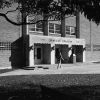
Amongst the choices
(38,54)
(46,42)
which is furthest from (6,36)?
(38,54)

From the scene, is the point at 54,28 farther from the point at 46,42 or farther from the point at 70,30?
the point at 46,42

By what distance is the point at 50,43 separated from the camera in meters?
35.6

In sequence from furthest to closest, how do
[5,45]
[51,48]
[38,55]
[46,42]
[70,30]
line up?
[70,30] < [38,55] < [51,48] < [46,42] < [5,45]

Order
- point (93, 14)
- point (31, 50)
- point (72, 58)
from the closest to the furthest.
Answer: point (93, 14), point (31, 50), point (72, 58)

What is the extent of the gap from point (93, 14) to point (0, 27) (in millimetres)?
24885

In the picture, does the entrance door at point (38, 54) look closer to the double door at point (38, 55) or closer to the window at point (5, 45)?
the double door at point (38, 55)

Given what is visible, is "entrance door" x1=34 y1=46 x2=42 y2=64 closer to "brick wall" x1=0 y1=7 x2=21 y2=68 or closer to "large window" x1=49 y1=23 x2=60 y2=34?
"large window" x1=49 y1=23 x2=60 y2=34

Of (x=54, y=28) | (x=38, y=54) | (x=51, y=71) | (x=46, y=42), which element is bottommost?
(x=51, y=71)

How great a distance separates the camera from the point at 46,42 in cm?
3478

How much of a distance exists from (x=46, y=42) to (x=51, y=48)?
58.7 inches

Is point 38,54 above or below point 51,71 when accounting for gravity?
above

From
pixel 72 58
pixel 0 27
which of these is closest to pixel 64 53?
pixel 72 58

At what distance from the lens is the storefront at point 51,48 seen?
33.1 metres

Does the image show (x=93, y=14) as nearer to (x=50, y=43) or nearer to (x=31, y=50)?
(x=31, y=50)
